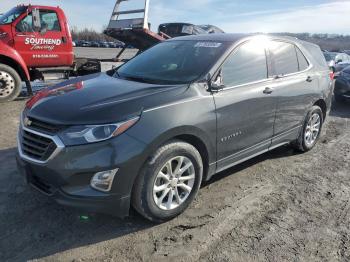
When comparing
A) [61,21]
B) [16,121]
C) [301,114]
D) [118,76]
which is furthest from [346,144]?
[61,21]

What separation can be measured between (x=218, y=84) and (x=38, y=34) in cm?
712

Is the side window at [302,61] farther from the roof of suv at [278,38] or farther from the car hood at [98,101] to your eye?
the car hood at [98,101]

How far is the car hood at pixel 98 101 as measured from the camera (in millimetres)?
3176

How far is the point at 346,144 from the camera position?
6.34 meters

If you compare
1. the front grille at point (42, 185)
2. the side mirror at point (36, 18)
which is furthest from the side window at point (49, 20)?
the front grille at point (42, 185)

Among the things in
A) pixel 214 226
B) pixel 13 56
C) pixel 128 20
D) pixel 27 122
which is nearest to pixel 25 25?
pixel 13 56

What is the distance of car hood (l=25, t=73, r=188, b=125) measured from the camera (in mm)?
3176

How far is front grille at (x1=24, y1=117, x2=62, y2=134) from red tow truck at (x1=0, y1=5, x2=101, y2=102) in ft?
19.1

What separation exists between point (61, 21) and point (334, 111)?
7.34 m

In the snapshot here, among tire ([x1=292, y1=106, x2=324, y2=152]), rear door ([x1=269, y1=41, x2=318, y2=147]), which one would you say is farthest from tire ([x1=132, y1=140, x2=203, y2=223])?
tire ([x1=292, y1=106, x2=324, y2=152])

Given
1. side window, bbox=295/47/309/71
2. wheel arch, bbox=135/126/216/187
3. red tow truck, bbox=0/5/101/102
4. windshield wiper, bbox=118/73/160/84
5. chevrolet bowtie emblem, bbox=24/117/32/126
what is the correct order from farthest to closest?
red tow truck, bbox=0/5/101/102 < side window, bbox=295/47/309/71 < windshield wiper, bbox=118/73/160/84 < chevrolet bowtie emblem, bbox=24/117/32/126 < wheel arch, bbox=135/126/216/187

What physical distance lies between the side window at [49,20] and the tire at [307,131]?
23.0 feet

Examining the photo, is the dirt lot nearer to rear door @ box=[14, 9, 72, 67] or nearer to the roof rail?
rear door @ box=[14, 9, 72, 67]

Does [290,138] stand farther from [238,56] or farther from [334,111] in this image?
[334,111]
